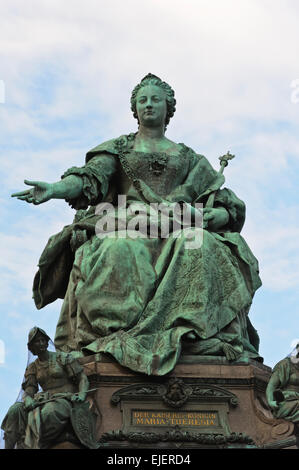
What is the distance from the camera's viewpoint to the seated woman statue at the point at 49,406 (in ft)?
42.2

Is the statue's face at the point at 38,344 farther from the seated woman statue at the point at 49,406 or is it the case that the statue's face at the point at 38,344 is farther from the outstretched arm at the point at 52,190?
the outstretched arm at the point at 52,190

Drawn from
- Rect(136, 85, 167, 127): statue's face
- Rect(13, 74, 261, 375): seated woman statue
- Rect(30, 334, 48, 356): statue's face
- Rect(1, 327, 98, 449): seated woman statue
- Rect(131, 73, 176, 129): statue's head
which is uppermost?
Rect(131, 73, 176, 129): statue's head

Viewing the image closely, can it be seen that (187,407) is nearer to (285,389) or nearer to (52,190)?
(285,389)

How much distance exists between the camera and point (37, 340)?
13.6 m

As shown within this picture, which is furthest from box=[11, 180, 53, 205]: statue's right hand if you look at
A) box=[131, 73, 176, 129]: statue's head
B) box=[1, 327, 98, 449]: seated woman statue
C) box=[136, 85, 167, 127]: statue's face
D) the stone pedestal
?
the stone pedestal

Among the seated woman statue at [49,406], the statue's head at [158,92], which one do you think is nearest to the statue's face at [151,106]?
the statue's head at [158,92]

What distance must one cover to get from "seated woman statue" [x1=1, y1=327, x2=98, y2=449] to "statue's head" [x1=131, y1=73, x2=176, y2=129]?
480 cm

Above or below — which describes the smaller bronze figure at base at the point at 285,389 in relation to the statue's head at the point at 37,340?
below

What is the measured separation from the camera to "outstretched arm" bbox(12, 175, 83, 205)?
51.1 feet

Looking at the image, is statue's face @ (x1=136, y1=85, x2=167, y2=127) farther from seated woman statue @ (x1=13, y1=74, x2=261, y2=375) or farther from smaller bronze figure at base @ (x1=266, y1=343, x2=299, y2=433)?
smaller bronze figure at base @ (x1=266, y1=343, x2=299, y2=433)

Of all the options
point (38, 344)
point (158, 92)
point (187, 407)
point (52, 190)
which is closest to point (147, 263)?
point (52, 190)

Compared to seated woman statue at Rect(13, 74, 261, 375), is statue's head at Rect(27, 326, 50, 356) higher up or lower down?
lower down

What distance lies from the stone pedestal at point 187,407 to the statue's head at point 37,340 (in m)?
0.64

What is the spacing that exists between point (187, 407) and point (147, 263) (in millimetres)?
2222
